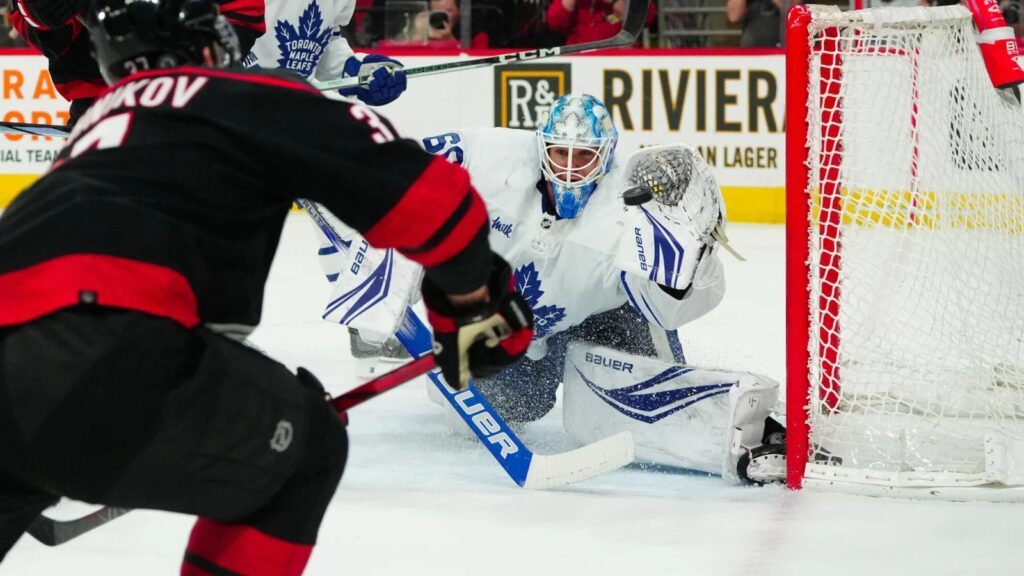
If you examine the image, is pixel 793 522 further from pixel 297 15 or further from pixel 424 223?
pixel 297 15

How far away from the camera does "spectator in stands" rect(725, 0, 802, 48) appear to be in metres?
6.73

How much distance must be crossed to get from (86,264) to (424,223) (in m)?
0.31

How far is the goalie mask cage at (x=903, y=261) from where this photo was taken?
284cm

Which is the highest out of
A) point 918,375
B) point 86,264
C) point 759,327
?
point 86,264

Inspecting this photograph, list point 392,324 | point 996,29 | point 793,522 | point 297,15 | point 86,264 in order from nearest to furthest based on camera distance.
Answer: point 86,264 → point 793,522 → point 996,29 → point 392,324 → point 297,15

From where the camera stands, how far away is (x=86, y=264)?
4.35 ft

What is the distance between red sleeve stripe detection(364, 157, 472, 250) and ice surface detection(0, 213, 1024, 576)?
43.2 inches

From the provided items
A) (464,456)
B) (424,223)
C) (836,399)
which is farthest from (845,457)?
(424,223)

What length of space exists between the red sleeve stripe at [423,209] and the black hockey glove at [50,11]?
186cm

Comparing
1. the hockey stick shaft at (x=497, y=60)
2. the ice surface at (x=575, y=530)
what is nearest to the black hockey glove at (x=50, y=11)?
the hockey stick shaft at (x=497, y=60)

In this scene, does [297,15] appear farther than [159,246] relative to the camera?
Yes

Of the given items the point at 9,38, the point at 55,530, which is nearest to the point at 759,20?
the point at 9,38

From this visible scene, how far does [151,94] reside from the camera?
141cm

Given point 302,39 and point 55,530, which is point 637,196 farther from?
point 302,39
